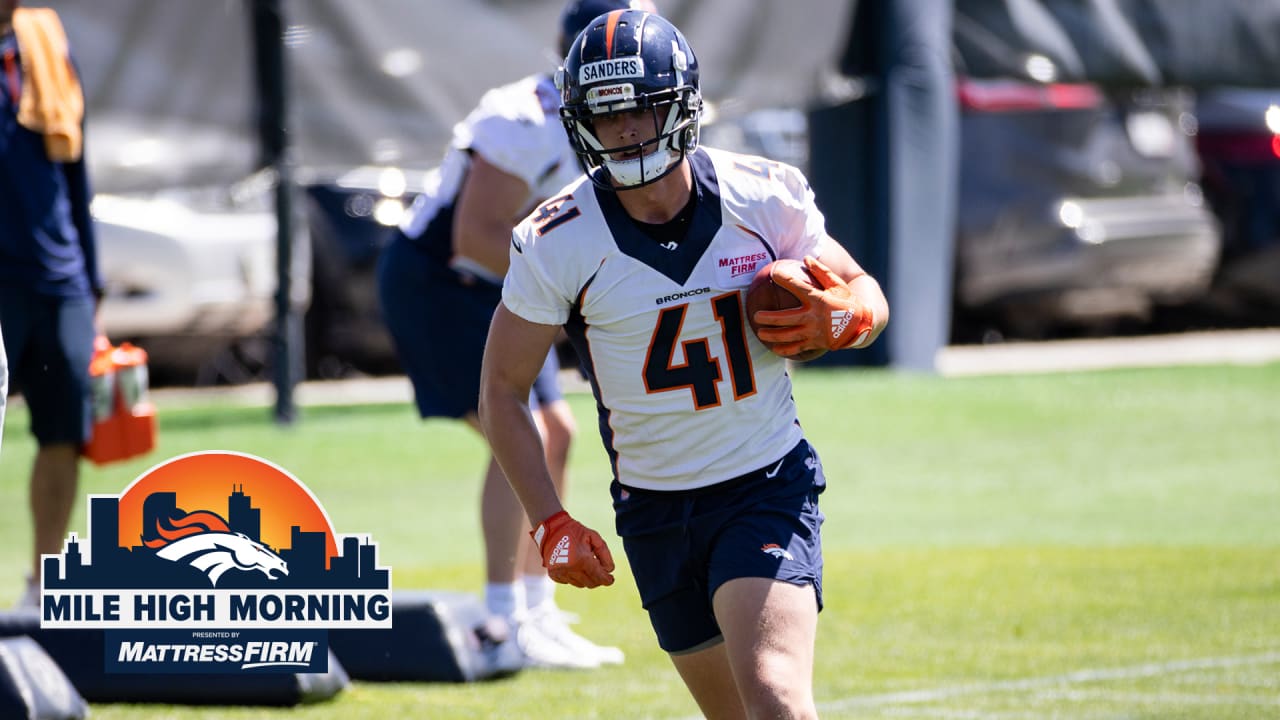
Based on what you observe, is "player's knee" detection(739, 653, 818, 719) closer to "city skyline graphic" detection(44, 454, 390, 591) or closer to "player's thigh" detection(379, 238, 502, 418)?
"city skyline graphic" detection(44, 454, 390, 591)

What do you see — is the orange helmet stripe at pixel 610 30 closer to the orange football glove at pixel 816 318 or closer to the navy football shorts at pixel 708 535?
the orange football glove at pixel 816 318

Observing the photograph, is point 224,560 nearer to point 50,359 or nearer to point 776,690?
point 50,359

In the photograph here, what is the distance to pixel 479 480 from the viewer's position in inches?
437

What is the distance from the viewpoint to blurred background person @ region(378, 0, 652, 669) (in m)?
6.30

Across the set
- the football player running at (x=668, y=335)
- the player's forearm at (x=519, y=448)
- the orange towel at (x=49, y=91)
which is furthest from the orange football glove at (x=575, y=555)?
the orange towel at (x=49, y=91)

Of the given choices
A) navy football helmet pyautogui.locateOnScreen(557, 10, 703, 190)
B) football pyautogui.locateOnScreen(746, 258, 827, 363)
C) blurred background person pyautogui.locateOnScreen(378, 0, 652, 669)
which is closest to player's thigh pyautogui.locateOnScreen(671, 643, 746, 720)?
football pyautogui.locateOnScreen(746, 258, 827, 363)

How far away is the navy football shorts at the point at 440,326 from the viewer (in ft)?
21.8

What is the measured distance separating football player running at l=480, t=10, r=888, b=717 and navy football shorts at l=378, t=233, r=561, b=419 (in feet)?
7.13

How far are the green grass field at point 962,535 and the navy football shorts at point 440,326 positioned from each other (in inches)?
39.9

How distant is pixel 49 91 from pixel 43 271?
2.13 ft

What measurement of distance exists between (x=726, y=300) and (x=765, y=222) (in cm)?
24

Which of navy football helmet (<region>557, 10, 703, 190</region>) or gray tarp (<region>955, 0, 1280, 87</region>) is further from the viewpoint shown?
gray tarp (<region>955, 0, 1280, 87</region>)

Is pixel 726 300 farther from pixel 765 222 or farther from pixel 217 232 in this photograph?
pixel 217 232

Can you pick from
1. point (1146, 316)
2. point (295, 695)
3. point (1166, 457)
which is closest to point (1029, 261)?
point (1146, 316)
